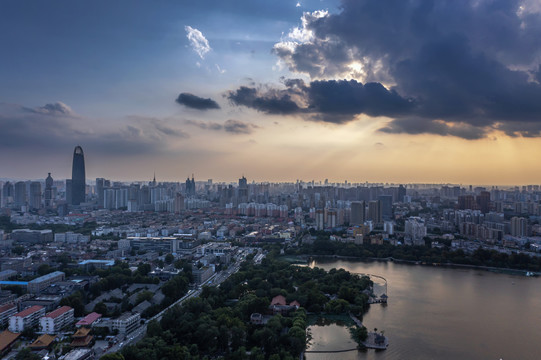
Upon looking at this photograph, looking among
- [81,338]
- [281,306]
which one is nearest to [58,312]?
[81,338]

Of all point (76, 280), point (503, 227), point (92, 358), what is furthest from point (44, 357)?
point (503, 227)

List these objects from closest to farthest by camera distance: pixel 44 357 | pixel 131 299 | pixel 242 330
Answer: pixel 44 357 < pixel 242 330 < pixel 131 299

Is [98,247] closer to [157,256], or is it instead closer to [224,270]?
[157,256]

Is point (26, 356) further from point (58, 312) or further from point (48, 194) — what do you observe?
point (48, 194)

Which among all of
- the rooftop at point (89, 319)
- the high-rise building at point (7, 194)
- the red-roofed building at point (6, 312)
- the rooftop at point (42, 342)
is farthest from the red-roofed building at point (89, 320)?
the high-rise building at point (7, 194)

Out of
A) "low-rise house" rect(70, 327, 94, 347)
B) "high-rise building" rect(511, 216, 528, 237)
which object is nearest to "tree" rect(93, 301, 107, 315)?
"low-rise house" rect(70, 327, 94, 347)
